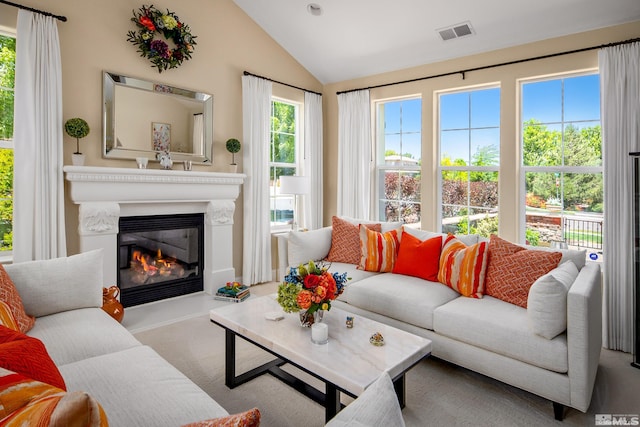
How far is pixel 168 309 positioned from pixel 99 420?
11.2ft

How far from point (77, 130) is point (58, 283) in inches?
57.6

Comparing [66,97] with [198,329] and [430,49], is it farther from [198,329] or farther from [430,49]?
[430,49]

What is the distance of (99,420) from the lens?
603 millimetres

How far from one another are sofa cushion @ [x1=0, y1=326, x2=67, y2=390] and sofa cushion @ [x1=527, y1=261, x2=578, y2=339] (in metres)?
2.18

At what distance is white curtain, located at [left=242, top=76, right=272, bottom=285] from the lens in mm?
4523

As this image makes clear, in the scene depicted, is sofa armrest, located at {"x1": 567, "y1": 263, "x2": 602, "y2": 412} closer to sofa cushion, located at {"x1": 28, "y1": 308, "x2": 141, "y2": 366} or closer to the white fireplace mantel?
sofa cushion, located at {"x1": 28, "y1": 308, "x2": 141, "y2": 366}

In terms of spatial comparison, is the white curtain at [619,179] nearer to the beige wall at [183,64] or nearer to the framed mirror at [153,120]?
the beige wall at [183,64]

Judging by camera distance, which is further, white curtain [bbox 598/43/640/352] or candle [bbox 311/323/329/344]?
white curtain [bbox 598/43/640/352]

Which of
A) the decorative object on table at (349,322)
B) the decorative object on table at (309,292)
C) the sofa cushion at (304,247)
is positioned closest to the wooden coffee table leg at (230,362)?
the decorative object on table at (309,292)

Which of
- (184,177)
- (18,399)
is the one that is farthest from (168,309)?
(18,399)

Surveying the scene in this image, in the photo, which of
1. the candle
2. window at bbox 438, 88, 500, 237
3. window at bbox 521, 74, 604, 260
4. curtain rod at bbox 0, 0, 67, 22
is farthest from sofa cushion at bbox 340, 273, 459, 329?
curtain rod at bbox 0, 0, 67, 22

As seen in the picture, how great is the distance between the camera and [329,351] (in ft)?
6.35

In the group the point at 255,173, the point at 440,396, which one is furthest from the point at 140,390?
the point at 255,173

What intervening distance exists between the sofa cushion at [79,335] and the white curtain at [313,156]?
10.5 ft
